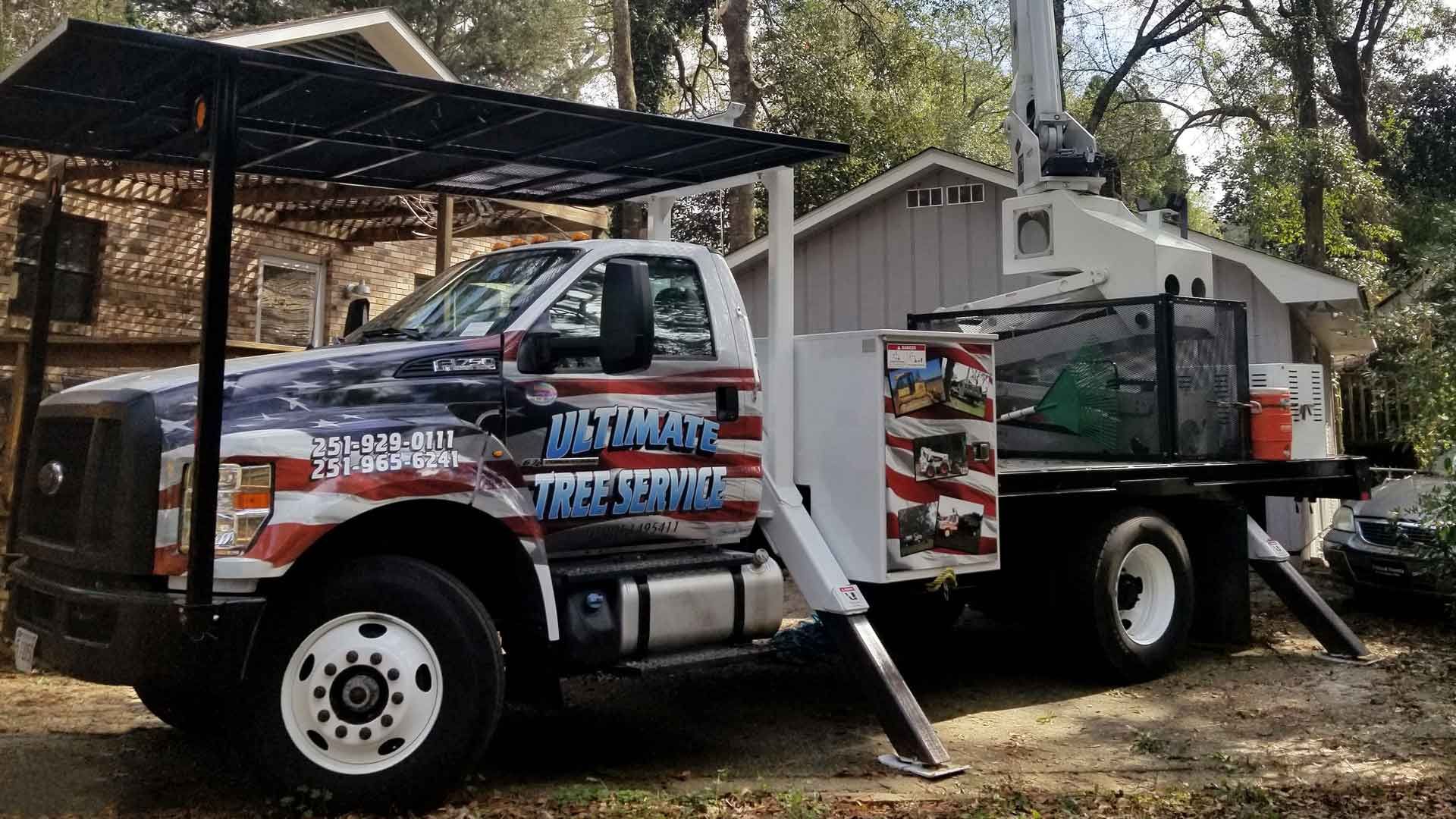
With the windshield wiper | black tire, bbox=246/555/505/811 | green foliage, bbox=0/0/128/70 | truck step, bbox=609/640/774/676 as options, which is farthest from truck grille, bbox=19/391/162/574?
green foliage, bbox=0/0/128/70

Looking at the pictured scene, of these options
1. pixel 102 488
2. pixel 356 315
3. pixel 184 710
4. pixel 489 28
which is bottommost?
pixel 184 710

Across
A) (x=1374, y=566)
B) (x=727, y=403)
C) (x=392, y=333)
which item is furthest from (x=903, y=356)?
(x=1374, y=566)

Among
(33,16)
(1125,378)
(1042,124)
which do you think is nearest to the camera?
(1125,378)

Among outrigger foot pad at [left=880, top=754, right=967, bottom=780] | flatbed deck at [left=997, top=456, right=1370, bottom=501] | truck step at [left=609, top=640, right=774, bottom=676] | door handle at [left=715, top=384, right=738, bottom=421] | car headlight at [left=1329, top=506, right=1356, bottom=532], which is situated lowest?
outrigger foot pad at [left=880, top=754, right=967, bottom=780]

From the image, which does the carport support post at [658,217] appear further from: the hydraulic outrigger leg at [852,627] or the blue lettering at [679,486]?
the blue lettering at [679,486]

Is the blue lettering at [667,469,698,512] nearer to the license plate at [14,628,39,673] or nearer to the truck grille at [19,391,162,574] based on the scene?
the truck grille at [19,391,162,574]

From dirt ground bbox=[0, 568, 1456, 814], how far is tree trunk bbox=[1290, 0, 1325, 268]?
16.3 meters

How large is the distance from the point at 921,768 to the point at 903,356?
2058mm

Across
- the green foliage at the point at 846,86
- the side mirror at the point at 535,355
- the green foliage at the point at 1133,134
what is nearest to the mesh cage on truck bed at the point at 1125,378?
the side mirror at the point at 535,355

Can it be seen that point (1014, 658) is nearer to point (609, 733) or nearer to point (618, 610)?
point (609, 733)

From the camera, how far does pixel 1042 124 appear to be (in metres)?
9.83

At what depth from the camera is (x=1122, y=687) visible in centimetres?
775

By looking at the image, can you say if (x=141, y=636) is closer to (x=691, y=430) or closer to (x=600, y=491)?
(x=600, y=491)

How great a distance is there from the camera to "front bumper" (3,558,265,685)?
4.43 meters
